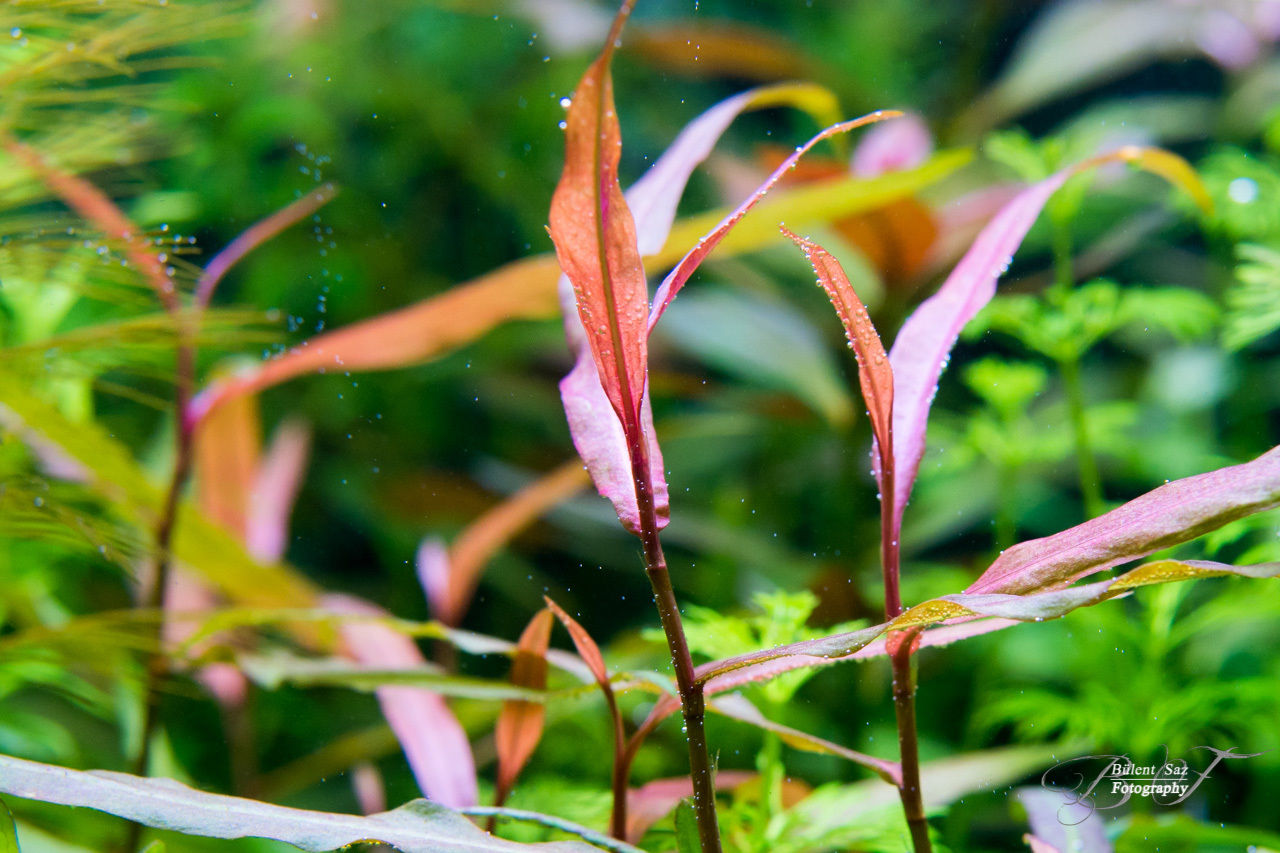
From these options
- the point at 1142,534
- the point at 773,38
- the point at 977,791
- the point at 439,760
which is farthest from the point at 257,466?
the point at 773,38

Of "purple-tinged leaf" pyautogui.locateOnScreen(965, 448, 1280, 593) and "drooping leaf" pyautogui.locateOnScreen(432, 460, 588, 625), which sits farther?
"drooping leaf" pyautogui.locateOnScreen(432, 460, 588, 625)

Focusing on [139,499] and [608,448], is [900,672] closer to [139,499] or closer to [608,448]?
[608,448]

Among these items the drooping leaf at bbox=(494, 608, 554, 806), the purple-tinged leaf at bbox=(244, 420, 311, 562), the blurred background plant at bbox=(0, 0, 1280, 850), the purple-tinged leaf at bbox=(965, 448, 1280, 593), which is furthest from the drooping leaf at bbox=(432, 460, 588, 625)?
the purple-tinged leaf at bbox=(965, 448, 1280, 593)

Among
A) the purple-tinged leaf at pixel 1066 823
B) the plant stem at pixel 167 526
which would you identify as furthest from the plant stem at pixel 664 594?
the plant stem at pixel 167 526

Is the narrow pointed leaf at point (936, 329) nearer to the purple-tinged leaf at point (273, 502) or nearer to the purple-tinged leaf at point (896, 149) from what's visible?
the purple-tinged leaf at point (896, 149)

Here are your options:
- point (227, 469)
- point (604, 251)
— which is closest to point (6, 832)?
point (604, 251)

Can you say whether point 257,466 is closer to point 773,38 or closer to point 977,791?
point 977,791

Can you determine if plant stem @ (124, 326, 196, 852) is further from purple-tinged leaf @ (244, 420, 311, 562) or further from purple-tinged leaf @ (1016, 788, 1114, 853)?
purple-tinged leaf @ (1016, 788, 1114, 853)
